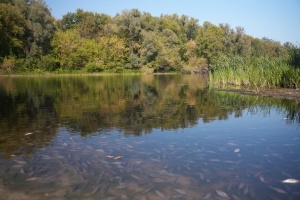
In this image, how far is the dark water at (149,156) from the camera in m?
5.00

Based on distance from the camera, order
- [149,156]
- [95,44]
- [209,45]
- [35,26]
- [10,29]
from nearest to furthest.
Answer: [149,156]
[10,29]
[35,26]
[95,44]
[209,45]

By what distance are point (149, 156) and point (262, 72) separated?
705 inches

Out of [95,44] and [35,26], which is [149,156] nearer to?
[35,26]

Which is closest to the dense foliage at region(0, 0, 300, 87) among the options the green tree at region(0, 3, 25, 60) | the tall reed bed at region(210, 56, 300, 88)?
the green tree at region(0, 3, 25, 60)

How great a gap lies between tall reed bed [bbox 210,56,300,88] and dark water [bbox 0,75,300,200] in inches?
387

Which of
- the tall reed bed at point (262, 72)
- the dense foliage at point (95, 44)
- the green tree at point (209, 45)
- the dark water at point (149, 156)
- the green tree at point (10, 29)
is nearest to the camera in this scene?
the dark water at point (149, 156)

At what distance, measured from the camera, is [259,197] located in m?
4.73

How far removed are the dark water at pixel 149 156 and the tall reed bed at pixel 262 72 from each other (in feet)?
32.2

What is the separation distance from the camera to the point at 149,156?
22.4 feet

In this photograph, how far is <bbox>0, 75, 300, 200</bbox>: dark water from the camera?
16.4 ft

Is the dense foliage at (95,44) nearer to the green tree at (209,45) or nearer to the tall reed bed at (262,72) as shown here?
the green tree at (209,45)

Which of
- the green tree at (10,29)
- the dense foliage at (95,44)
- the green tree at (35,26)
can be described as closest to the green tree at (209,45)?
the dense foliage at (95,44)

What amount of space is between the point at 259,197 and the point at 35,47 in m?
66.4

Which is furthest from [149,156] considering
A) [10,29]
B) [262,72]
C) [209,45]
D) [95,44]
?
[209,45]
